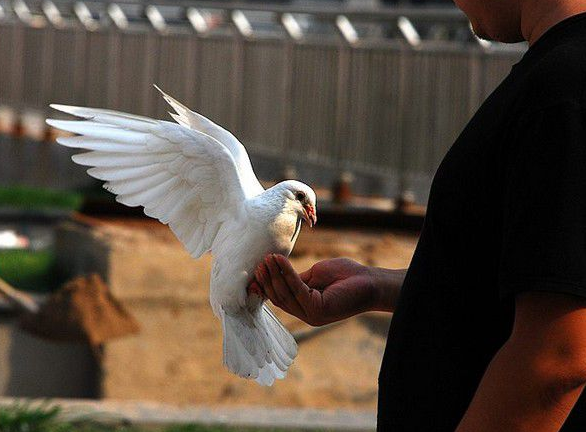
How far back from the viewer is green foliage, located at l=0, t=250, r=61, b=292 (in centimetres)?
868

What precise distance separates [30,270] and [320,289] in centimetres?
658

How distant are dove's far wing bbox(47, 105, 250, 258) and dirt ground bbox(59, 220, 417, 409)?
3.83 metres

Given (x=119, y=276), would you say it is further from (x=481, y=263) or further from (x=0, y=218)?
(x=481, y=263)

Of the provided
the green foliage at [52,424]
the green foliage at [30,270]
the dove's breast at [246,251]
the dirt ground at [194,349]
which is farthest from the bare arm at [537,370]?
the green foliage at [30,270]

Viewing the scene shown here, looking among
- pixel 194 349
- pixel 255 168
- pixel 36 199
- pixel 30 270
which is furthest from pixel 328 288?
pixel 36 199

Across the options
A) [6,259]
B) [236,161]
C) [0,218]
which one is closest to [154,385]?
[6,259]

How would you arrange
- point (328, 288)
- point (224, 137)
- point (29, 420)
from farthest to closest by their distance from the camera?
point (29, 420) → point (224, 137) → point (328, 288)

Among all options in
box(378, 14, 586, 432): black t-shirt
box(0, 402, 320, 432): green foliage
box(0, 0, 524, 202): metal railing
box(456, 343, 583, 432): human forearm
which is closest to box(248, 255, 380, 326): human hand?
box(378, 14, 586, 432): black t-shirt

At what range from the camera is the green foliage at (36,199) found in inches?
483

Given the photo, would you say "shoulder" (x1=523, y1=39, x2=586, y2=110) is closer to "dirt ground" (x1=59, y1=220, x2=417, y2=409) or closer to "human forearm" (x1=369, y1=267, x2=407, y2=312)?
"human forearm" (x1=369, y1=267, x2=407, y2=312)

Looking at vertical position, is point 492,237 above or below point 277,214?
above

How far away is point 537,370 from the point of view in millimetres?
1817

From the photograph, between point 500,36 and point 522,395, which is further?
point 500,36

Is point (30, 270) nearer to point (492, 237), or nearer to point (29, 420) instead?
point (29, 420)
